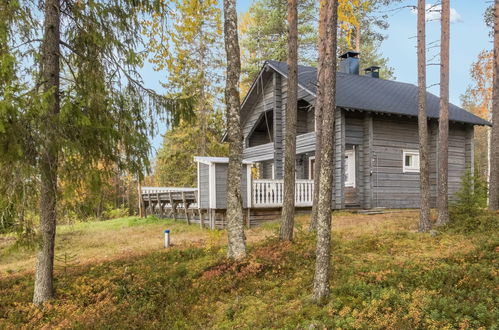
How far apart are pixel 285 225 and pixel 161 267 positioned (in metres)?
3.15

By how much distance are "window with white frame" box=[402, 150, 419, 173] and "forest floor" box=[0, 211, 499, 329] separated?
8978 millimetres

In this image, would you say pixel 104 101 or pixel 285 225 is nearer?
pixel 104 101

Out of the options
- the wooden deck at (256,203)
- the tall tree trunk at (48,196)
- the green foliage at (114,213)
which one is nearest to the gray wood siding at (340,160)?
the wooden deck at (256,203)

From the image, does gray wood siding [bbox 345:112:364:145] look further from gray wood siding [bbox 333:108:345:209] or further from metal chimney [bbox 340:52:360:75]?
metal chimney [bbox 340:52:360:75]

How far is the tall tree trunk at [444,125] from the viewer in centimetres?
1101

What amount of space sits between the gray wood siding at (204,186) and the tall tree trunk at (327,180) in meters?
8.94

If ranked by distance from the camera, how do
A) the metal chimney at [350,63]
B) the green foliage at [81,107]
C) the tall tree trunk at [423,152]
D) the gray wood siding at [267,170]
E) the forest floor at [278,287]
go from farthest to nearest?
the gray wood siding at [267,170] → the metal chimney at [350,63] → the tall tree trunk at [423,152] → the green foliage at [81,107] → the forest floor at [278,287]

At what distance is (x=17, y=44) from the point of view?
726cm

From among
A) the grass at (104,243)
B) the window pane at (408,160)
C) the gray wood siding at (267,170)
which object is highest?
the window pane at (408,160)

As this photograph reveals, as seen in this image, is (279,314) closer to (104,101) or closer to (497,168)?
(104,101)

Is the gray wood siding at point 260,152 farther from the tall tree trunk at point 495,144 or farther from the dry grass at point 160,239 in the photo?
the tall tree trunk at point 495,144

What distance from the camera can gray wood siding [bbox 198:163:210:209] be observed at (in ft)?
48.9

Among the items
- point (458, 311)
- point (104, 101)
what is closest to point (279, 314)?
point (458, 311)

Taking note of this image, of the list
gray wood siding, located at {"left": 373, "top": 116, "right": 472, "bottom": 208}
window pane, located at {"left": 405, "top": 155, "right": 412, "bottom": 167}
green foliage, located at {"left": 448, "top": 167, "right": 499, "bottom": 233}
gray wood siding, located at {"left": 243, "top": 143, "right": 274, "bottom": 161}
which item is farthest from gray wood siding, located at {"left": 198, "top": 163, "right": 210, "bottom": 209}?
window pane, located at {"left": 405, "top": 155, "right": 412, "bottom": 167}
